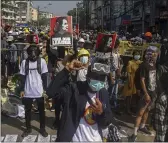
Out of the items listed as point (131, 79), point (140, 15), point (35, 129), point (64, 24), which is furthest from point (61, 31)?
point (140, 15)

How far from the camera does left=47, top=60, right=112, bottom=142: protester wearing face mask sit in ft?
11.3

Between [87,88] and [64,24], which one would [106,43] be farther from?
[87,88]

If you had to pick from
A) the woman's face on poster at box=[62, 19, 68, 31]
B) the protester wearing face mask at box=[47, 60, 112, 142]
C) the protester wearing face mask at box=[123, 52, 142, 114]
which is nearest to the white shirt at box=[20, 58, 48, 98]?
the woman's face on poster at box=[62, 19, 68, 31]

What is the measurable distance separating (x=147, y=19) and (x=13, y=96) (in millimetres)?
35089

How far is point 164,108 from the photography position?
167 inches

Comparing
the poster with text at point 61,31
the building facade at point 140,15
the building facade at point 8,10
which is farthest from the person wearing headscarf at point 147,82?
the building facade at point 8,10

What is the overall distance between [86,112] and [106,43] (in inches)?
165

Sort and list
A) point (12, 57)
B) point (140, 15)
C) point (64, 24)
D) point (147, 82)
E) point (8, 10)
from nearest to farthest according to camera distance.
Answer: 1. point (147, 82)
2. point (64, 24)
3. point (12, 57)
4. point (140, 15)
5. point (8, 10)

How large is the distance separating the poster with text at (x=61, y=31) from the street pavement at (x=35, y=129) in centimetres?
158

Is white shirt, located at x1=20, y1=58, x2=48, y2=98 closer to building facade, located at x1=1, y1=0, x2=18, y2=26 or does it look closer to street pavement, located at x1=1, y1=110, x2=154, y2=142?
street pavement, located at x1=1, y1=110, x2=154, y2=142

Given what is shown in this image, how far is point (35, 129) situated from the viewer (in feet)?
21.9

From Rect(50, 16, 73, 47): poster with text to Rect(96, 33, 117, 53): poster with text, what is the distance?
2.33 ft

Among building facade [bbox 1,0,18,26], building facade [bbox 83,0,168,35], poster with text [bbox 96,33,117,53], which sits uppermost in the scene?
building facade [bbox 1,0,18,26]

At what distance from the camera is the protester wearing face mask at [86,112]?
135 inches
